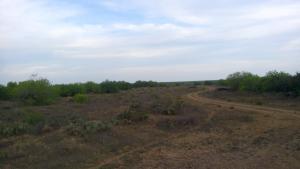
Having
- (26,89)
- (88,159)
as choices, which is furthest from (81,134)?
(26,89)

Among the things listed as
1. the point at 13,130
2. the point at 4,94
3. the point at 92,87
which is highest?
the point at 92,87

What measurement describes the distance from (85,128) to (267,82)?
138 ft

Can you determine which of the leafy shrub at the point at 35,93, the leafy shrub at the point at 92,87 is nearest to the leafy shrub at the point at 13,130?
the leafy shrub at the point at 35,93

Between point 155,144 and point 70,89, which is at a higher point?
point 70,89

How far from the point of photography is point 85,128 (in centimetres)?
2069

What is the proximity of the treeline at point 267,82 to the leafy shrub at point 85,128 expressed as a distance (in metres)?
29.4

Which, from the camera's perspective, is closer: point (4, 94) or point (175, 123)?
point (175, 123)

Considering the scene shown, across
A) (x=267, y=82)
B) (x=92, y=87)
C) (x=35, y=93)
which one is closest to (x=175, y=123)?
(x=35, y=93)

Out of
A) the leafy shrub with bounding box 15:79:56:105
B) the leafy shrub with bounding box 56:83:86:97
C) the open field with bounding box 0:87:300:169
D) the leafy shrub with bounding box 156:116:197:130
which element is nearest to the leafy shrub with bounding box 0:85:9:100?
the leafy shrub with bounding box 15:79:56:105

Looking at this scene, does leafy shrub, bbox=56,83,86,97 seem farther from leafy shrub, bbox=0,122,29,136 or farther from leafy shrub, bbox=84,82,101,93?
leafy shrub, bbox=0,122,29,136

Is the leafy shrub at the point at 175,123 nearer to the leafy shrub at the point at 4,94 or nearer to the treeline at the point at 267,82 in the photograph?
the treeline at the point at 267,82

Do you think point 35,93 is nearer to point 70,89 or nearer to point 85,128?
point 85,128

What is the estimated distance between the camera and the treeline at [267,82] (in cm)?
5094

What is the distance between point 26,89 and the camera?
44469 mm
